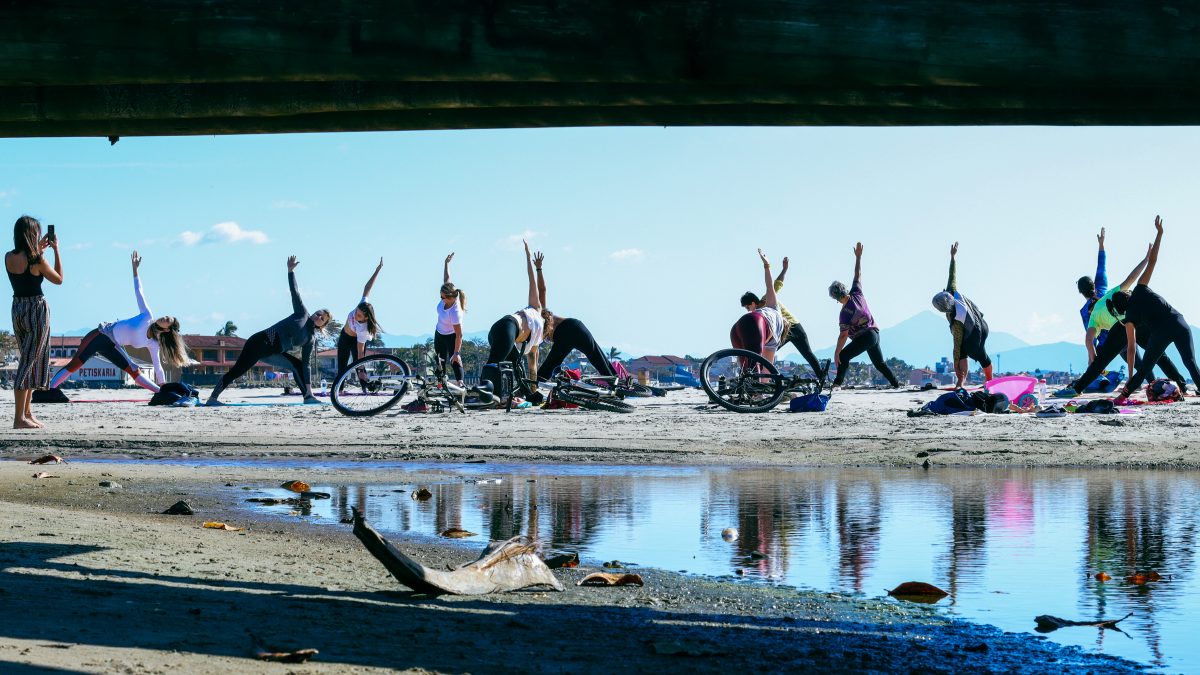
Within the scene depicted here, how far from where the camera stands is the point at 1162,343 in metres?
16.5

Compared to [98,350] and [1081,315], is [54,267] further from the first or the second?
[1081,315]

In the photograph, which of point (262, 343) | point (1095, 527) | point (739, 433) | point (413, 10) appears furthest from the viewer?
point (262, 343)

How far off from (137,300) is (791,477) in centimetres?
1306

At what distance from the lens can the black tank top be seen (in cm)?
1177

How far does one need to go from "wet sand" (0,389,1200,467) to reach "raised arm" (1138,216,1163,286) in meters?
1.86

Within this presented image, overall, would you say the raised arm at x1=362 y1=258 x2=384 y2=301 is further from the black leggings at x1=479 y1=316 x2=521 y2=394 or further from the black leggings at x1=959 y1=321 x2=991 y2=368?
the black leggings at x1=959 y1=321 x2=991 y2=368

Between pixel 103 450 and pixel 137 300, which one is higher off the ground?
pixel 137 300

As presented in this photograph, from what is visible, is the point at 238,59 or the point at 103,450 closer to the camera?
the point at 238,59

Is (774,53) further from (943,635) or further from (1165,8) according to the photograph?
(943,635)

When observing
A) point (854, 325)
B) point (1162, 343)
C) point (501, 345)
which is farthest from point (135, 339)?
point (1162, 343)

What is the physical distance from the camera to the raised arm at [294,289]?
1909 centimetres

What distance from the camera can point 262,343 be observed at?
61.7 ft

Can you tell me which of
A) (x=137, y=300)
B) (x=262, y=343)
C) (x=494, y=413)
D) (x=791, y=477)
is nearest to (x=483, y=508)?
(x=791, y=477)

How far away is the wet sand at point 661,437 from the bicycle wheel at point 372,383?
0.93 ft
